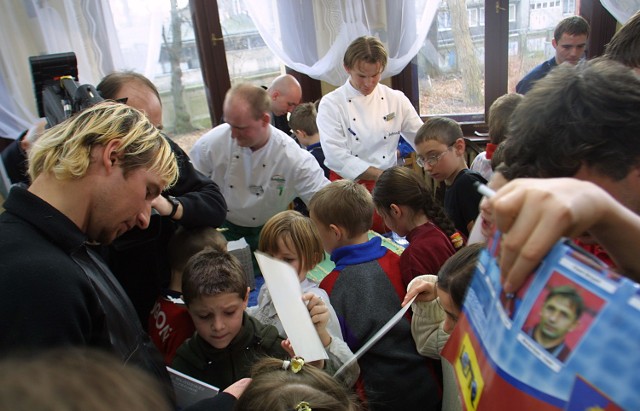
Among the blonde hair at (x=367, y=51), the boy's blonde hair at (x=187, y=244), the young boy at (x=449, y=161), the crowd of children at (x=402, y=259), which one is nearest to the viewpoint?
the crowd of children at (x=402, y=259)

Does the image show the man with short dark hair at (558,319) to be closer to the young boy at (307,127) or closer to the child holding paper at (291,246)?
the child holding paper at (291,246)

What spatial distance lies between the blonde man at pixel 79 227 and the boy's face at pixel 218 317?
0.30 metres

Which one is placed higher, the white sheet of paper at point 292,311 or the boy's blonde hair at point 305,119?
the white sheet of paper at point 292,311

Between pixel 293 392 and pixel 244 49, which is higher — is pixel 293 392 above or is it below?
below

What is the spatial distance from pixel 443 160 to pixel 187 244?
53.7 inches

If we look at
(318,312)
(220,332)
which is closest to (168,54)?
(220,332)

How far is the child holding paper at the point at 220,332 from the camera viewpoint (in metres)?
1.64

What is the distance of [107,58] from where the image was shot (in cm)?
380

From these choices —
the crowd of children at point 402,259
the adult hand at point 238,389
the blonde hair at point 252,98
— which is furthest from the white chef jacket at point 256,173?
the adult hand at point 238,389

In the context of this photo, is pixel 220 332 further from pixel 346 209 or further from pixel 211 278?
pixel 346 209

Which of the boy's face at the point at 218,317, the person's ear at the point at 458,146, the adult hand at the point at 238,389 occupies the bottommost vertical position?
the boy's face at the point at 218,317

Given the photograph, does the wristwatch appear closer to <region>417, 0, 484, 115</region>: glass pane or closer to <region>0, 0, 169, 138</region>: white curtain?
<region>0, 0, 169, 138</region>: white curtain

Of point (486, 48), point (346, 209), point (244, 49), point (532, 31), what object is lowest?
point (346, 209)

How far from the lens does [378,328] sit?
1.60 m
